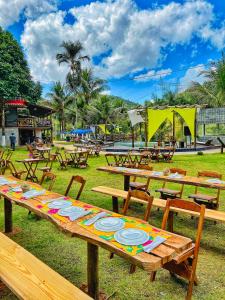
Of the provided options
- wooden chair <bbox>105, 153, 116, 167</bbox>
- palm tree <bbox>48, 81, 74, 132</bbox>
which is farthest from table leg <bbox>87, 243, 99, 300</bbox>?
palm tree <bbox>48, 81, 74, 132</bbox>

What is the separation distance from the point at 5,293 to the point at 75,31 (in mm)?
36405

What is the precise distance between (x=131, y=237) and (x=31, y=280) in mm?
929

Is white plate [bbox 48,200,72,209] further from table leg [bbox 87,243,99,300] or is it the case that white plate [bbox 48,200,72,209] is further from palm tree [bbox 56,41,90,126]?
palm tree [bbox 56,41,90,126]

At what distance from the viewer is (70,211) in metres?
3.23

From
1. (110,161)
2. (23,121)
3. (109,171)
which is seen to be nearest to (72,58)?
(23,121)

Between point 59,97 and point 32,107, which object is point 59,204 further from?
point 59,97

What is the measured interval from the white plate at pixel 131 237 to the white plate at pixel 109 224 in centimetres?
10

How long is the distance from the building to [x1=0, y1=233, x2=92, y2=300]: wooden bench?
24852 millimetres

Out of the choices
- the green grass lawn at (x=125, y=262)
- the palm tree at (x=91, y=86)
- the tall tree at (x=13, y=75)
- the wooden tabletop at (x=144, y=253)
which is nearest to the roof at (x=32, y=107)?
the tall tree at (x=13, y=75)

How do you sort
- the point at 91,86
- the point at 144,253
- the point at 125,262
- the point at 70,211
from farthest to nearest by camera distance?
the point at 91,86 → the point at 125,262 → the point at 70,211 → the point at 144,253

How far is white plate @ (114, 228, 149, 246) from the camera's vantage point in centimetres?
241

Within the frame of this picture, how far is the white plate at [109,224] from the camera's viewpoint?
2.71 m

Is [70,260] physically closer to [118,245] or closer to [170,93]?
[118,245]

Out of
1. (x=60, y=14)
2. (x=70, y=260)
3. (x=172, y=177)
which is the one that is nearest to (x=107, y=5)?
(x=60, y=14)
